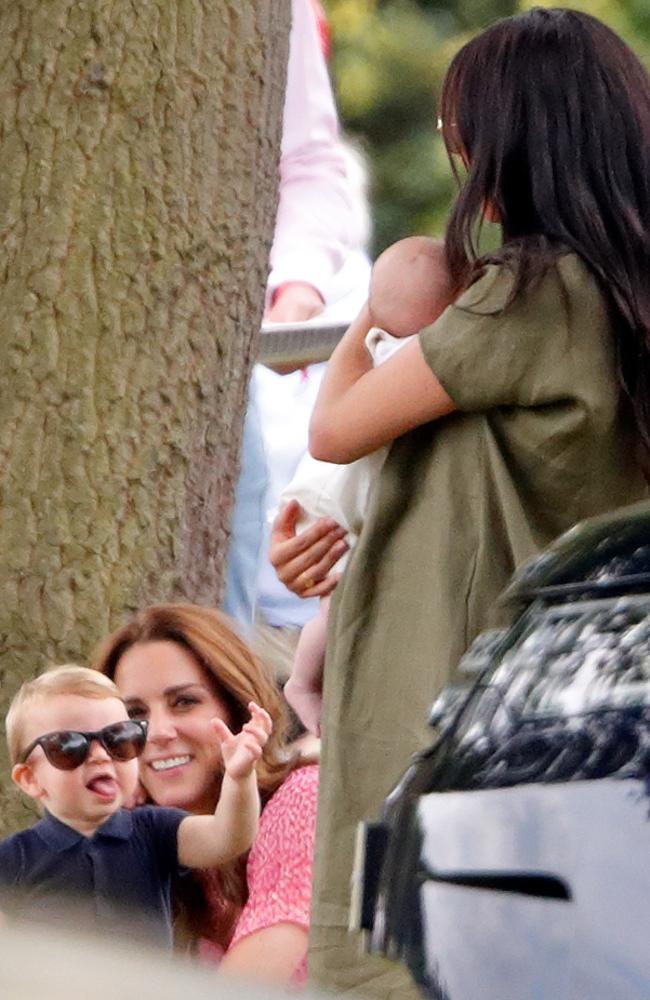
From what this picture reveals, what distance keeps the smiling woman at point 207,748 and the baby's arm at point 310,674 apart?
240mm

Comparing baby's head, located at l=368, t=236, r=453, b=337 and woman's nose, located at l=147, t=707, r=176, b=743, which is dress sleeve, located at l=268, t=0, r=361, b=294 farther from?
baby's head, located at l=368, t=236, r=453, b=337

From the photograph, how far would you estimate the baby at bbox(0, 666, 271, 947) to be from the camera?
4.18m

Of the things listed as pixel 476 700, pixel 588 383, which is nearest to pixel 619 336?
pixel 588 383

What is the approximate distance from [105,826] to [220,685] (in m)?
0.39

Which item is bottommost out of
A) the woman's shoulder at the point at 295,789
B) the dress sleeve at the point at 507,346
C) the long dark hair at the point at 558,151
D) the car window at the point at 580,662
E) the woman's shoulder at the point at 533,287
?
the woman's shoulder at the point at 295,789

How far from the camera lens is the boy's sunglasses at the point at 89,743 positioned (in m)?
4.25

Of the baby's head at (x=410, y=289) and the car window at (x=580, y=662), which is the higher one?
the baby's head at (x=410, y=289)

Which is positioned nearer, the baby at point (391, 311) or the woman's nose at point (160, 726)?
the baby at point (391, 311)

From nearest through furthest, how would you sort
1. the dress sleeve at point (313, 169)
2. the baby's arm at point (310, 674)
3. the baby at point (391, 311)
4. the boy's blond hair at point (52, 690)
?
the baby at point (391, 311) → the baby's arm at point (310, 674) → the boy's blond hair at point (52, 690) → the dress sleeve at point (313, 169)

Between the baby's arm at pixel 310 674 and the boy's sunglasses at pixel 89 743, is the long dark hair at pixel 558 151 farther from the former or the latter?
the boy's sunglasses at pixel 89 743

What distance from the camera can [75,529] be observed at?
487 cm

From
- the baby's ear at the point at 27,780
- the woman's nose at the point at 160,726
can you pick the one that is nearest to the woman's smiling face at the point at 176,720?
the woman's nose at the point at 160,726

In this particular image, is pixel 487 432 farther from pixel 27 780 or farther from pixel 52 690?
pixel 27 780

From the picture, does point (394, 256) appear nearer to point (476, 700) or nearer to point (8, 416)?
point (8, 416)
